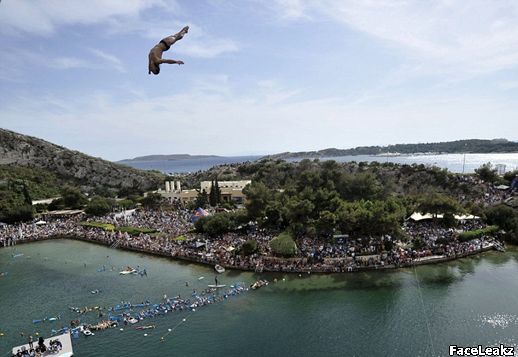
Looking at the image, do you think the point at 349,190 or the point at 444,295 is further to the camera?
the point at 349,190

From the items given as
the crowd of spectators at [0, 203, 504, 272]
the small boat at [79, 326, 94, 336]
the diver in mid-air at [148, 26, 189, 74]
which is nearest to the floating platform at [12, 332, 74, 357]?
the small boat at [79, 326, 94, 336]

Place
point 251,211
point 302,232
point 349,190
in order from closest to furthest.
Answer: point 302,232 → point 251,211 → point 349,190

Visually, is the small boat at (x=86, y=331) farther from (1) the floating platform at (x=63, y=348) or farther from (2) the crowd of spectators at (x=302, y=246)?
(2) the crowd of spectators at (x=302, y=246)

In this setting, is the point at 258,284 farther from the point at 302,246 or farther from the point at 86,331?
the point at 86,331

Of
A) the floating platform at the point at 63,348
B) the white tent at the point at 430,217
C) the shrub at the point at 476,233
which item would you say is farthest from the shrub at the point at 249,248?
the shrub at the point at 476,233

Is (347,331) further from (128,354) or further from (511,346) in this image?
(128,354)

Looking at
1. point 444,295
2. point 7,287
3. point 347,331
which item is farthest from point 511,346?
point 7,287

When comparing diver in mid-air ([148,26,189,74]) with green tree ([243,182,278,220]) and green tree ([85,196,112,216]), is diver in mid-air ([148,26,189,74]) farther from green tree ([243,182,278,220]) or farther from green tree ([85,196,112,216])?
green tree ([85,196,112,216])
